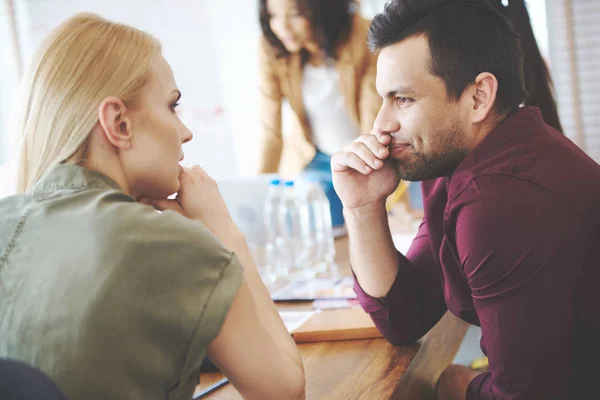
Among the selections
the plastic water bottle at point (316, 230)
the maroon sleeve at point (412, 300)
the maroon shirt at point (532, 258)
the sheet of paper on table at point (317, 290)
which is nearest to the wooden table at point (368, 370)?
the maroon sleeve at point (412, 300)

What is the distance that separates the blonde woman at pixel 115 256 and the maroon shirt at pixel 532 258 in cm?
38

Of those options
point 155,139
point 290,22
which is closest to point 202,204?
point 155,139

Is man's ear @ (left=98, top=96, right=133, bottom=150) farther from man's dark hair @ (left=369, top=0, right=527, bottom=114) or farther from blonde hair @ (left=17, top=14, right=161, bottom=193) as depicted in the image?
man's dark hair @ (left=369, top=0, right=527, bottom=114)

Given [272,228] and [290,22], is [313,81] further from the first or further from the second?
[272,228]

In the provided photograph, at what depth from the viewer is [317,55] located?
2.68 m

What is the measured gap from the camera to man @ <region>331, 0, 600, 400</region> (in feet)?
3.43

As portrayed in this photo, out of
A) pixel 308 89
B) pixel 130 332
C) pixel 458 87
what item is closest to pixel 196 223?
pixel 130 332

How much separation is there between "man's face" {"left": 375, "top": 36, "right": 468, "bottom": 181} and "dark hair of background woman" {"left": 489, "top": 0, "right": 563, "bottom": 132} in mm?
592

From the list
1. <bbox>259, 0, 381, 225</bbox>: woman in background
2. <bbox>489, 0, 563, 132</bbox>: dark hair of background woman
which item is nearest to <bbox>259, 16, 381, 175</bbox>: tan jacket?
<bbox>259, 0, 381, 225</bbox>: woman in background

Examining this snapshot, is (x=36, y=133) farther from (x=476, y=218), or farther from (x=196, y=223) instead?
(x=476, y=218)

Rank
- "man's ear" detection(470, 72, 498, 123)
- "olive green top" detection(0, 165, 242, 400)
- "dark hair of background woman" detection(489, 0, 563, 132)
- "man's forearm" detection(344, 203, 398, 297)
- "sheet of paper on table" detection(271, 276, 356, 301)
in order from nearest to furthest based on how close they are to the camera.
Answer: "olive green top" detection(0, 165, 242, 400) → "man's ear" detection(470, 72, 498, 123) → "man's forearm" detection(344, 203, 398, 297) → "sheet of paper on table" detection(271, 276, 356, 301) → "dark hair of background woman" detection(489, 0, 563, 132)

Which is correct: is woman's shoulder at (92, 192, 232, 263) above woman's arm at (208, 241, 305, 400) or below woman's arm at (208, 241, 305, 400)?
above

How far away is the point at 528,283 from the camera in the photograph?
1043 millimetres

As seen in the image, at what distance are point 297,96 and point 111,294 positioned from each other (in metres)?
2.10
